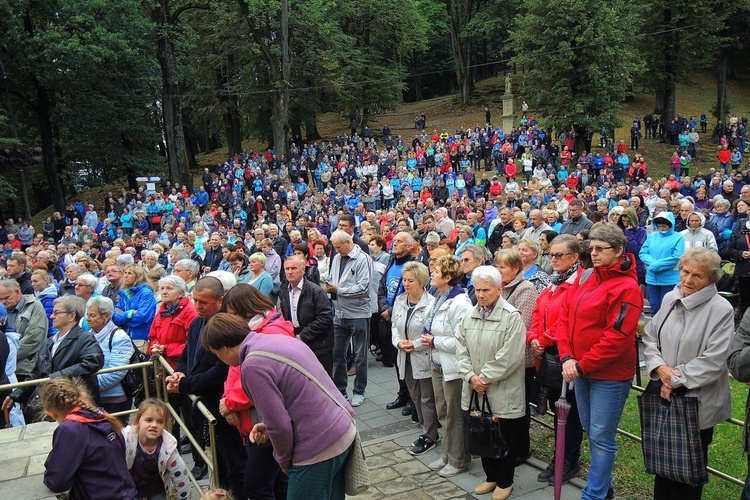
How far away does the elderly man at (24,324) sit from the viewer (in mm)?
6297

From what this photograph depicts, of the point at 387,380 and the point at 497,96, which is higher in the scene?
the point at 497,96

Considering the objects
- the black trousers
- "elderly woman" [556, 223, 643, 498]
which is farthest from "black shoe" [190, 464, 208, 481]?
the black trousers

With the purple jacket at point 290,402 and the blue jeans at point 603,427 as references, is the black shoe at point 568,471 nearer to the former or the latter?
the blue jeans at point 603,427

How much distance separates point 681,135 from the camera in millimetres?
30859

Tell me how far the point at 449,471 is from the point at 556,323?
1.63m

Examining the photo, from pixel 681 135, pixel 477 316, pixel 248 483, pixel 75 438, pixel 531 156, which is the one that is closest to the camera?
pixel 75 438

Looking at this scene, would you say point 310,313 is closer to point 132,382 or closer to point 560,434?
point 132,382

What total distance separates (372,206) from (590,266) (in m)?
20.6

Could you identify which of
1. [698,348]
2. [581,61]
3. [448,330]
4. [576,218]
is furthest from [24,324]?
[581,61]

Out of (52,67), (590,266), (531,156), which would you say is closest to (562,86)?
(531,156)

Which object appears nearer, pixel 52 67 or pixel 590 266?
pixel 590 266

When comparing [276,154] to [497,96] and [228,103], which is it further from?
[497,96]

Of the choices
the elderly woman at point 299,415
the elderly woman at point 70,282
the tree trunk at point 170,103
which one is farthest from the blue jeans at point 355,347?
the tree trunk at point 170,103

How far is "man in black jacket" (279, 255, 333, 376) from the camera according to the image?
6199 millimetres
